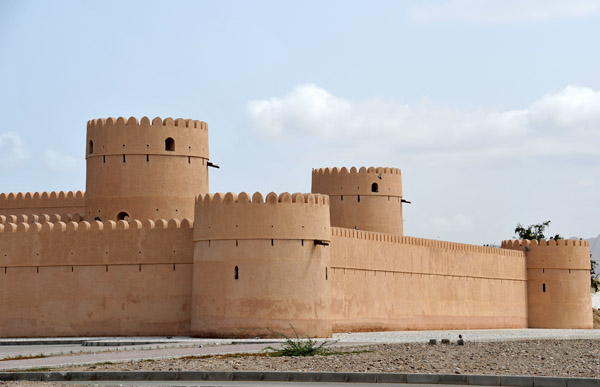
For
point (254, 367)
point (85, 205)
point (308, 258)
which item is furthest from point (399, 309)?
point (254, 367)

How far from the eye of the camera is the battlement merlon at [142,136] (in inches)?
1214

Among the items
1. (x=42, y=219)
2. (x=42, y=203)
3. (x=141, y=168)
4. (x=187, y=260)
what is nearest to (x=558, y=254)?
(x=141, y=168)

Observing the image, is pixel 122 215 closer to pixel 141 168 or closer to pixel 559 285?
pixel 141 168

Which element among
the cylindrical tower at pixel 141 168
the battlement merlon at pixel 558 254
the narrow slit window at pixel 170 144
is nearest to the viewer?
the cylindrical tower at pixel 141 168

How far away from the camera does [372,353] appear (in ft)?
66.0

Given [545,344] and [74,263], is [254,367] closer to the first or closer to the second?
[545,344]

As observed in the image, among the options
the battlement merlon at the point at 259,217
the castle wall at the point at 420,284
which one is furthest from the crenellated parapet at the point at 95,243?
the castle wall at the point at 420,284

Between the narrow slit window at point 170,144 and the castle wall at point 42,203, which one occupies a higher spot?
the narrow slit window at point 170,144

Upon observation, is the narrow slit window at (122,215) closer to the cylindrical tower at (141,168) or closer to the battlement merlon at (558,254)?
the cylindrical tower at (141,168)

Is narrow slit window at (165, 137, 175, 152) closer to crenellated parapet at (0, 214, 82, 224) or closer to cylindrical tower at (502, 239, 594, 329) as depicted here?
crenellated parapet at (0, 214, 82, 224)

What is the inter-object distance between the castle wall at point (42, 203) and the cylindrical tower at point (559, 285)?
1727 centimetres

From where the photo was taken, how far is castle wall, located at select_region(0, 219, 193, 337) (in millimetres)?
28188

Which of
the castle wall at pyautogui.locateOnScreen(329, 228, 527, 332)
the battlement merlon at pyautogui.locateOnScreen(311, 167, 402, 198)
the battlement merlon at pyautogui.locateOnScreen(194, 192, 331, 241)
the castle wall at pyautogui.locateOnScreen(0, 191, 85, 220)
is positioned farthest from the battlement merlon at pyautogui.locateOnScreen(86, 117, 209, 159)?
the battlement merlon at pyautogui.locateOnScreen(311, 167, 402, 198)

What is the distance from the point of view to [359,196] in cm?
4144
